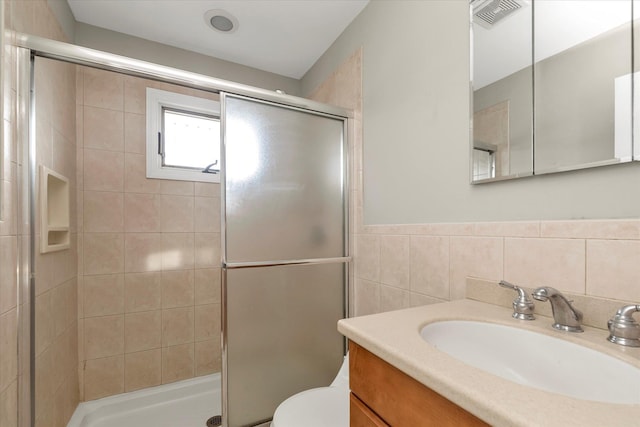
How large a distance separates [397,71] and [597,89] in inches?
33.1

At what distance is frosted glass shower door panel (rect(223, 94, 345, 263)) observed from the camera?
4.61 ft

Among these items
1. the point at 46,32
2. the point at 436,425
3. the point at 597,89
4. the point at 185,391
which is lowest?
the point at 185,391

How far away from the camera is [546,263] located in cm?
83

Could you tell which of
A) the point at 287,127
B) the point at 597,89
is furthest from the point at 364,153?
the point at 597,89

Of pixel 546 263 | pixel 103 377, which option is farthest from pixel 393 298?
pixel 103 377

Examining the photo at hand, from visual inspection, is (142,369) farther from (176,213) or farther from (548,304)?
(548,304)

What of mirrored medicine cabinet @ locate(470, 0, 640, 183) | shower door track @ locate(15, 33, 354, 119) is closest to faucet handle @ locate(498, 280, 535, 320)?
mirrored medicine cabinet @ locate(470, 0, 640, 183)

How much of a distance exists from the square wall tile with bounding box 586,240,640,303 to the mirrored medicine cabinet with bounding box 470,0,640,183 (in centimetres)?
21

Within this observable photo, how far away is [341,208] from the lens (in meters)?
1.73

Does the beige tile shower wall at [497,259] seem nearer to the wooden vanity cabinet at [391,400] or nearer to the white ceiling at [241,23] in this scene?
the wooden vanity cabinet at [391,400]

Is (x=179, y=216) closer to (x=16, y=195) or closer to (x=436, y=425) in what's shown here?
(x=16, y=195)

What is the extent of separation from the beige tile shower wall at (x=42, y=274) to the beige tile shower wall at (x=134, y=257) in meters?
0.10

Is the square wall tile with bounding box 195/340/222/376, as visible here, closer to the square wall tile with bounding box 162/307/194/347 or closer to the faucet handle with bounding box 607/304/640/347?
the square wall tile with bounding box 162/307/194/347

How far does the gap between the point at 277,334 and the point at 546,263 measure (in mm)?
1217
